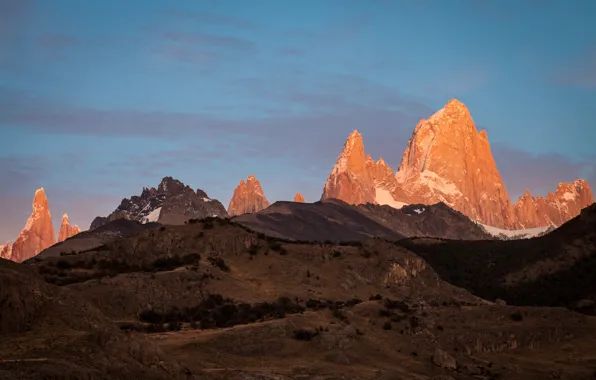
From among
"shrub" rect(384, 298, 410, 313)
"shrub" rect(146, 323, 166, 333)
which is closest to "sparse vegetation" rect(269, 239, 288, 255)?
"shrub" rect(384, 298, 410, 313)

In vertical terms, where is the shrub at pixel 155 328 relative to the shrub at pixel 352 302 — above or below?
below

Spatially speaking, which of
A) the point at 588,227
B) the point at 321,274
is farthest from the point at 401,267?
the point at 588,227

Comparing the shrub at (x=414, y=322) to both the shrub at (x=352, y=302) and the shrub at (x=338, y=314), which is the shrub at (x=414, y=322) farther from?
the shrub at (x=352, y=302)

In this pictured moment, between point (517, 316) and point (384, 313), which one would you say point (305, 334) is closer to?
point (384, 313)

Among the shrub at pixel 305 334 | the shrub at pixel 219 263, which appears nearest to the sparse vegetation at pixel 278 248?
the shrub at pixel 219 263

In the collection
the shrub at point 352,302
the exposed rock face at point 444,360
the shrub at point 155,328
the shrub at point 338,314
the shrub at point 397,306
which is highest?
the shrub at point 352,302

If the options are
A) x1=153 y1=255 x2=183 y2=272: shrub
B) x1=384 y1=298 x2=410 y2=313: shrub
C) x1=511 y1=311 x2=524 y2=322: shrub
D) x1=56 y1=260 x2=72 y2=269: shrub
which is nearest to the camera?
x1=511 y1=311 x2=524 y2=322: shrub

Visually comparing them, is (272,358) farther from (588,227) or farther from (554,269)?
(588,227)

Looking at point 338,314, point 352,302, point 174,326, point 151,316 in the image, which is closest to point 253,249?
point 352,302

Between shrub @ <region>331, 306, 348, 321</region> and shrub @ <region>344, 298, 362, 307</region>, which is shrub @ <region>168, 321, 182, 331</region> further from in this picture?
shrub @ <region>344, 298, 362, 307</region>

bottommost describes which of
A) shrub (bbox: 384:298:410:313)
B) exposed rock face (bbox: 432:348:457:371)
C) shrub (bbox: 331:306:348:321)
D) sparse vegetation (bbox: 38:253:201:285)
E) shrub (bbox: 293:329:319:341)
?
exposed rock face (bbox: 432:348:457:371)

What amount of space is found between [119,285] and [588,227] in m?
104

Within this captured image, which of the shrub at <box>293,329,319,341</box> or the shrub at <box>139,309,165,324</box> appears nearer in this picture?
the shrub at <box>293,329,319,341</box>

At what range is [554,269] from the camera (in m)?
146
